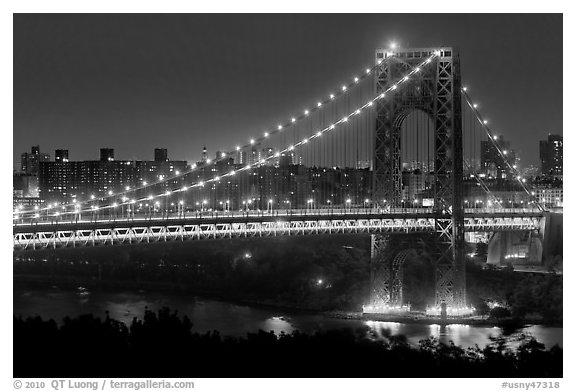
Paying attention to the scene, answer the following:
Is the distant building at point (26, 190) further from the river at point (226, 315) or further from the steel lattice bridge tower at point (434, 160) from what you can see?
the steel lattice bridge tower at point (434, 160)

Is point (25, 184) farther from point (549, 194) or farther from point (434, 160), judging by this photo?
point (434, 160)

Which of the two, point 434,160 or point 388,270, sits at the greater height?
point 434,160

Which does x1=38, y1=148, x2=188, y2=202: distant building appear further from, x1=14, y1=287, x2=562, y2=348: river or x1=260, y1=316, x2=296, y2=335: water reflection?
x1=260, y1=316, x2=296, y2=335: water reflection

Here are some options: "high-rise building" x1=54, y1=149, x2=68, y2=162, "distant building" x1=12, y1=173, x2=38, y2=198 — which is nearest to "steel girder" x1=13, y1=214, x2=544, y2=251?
"distant building" x1=12, y1=173, x2=38, y2=198

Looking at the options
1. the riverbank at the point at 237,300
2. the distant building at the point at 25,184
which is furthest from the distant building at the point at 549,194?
the distant building at the point at 25,184

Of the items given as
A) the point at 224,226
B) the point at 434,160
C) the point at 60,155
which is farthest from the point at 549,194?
the point at 60,155

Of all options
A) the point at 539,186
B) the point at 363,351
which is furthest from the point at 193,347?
the point at 539,186
